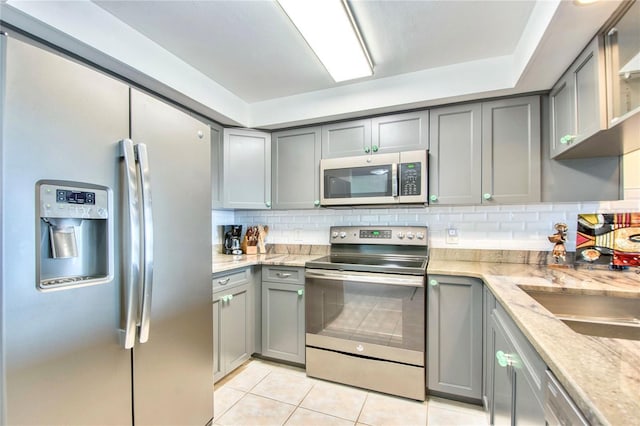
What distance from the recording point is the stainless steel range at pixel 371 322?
194 centimetres

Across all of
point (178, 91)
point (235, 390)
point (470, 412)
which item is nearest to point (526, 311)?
point (470, 412)

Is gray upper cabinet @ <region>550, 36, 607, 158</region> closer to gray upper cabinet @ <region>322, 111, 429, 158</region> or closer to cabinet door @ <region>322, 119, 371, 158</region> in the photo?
gray upper cabinet @ <region>322, 111, 429, 158</region>

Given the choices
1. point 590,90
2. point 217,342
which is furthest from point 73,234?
point 590,90

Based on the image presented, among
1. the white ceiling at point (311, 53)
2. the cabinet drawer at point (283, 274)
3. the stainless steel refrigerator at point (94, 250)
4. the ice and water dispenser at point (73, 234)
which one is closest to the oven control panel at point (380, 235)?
the cabinet drawer at point (283, 274)

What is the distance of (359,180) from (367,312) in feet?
3.42

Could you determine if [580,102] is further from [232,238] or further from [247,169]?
[232,238]

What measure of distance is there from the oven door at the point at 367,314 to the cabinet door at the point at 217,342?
655 millimetres

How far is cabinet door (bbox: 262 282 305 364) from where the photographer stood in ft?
7.62

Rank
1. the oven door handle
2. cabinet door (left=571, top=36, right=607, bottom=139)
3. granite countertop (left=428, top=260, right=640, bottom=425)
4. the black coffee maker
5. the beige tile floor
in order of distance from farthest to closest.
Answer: the black coffee maker < the oven door handle < the beige tile floor < cabinet door (left=571, top=36, right=607, bottom=139) < granite countertop (left=428, top=260, right=640, bottom=425)

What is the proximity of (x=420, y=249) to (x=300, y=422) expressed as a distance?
1.52 metres

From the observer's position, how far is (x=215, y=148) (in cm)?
257

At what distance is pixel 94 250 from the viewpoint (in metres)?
0.99

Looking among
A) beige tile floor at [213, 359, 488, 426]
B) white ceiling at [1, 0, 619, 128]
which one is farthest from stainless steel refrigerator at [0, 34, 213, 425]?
white ceiling at [1, 0, 619, 128]

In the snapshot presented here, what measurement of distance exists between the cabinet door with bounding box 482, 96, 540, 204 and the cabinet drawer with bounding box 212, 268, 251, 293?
193cm
